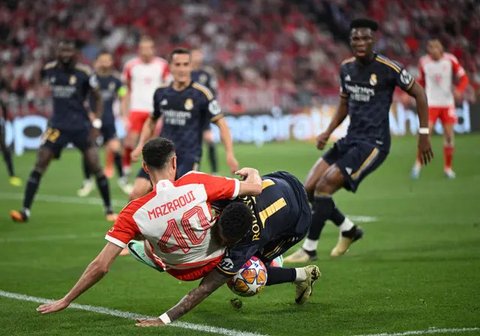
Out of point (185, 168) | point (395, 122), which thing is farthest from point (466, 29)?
point (185, 168)

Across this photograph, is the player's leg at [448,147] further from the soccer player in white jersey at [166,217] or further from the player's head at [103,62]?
the soccer player in white jersey at [166,217]

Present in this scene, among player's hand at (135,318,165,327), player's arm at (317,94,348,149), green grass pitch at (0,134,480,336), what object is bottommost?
green grass pitch at (0,134,480,336)

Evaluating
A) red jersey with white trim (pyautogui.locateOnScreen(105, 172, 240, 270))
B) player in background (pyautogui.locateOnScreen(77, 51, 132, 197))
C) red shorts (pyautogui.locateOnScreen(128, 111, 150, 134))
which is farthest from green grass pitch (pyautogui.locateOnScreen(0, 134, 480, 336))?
red shorts (pyautogui.locateOnScreen(128, 111, 150, 134))

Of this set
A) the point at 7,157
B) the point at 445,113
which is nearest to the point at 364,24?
the point at 445,113

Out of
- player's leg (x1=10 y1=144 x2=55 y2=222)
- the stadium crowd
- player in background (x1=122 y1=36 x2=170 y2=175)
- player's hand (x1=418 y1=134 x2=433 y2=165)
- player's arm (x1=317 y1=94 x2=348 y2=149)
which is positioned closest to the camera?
player's hand (x1=418 y1=134 x2=433 y2=165)

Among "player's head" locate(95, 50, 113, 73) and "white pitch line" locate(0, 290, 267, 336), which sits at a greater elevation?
"player's head" locate(95, 50, 113, 73)

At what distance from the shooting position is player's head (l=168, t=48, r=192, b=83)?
11246mm

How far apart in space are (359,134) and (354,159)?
0.34m

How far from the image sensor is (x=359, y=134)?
10.4 metres

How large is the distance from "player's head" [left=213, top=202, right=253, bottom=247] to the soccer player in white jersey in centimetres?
11

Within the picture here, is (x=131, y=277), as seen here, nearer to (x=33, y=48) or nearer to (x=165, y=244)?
(x=165, y=244)

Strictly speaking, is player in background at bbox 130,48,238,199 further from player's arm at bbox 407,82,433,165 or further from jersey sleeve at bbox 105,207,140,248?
jersey sleeve at bbox 105,207,140,248

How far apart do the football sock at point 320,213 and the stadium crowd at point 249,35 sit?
19212 mm

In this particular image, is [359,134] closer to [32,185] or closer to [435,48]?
[32,185]
